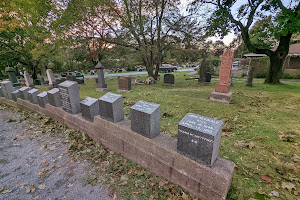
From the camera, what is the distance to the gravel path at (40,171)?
8.45 feet

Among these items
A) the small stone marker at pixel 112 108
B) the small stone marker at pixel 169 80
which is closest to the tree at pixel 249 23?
the small stone marker at pixel 169 80

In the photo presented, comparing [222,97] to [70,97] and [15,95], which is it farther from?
[15,95]

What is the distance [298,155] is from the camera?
3.04 m

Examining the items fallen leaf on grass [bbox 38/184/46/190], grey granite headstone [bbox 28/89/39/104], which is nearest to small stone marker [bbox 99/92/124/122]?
fallen leaf on grass [bbox 38/184/46/190]

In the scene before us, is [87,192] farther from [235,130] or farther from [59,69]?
[59,69]

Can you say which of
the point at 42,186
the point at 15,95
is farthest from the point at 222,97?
the point at 15,95

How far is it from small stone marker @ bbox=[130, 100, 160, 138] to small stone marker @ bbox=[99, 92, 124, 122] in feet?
2.33

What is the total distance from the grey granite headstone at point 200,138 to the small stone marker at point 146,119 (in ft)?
2.24

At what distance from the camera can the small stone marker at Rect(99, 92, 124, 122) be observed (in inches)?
140

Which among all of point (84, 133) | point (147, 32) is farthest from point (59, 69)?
point (84, 133)

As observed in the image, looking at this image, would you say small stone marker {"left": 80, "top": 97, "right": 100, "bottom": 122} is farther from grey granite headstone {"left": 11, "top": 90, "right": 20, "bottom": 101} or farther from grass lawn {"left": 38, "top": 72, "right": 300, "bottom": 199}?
grey granite headstone {"left": 11, "top": 90, "right": 20, "bottom": 101}

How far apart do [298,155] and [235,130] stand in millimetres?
1405

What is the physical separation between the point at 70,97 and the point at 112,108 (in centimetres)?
206

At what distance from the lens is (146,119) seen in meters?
2.91
